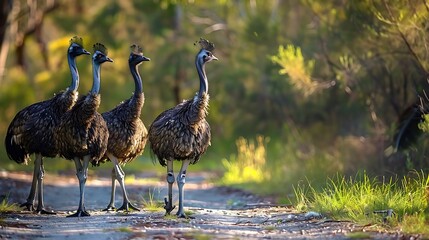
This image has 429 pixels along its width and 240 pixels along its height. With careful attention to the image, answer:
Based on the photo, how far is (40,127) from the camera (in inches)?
561

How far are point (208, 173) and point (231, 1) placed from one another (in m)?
8.02

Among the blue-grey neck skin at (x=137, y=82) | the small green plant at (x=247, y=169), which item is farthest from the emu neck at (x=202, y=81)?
the small green plant at (x=247, y=169)

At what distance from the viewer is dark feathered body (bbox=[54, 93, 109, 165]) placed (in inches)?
538

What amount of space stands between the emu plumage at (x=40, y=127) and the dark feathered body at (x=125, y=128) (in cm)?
74

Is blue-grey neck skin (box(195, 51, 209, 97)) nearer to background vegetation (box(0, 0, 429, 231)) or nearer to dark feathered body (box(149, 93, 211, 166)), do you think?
dark feathered body (box(149, 93, 211, 166))

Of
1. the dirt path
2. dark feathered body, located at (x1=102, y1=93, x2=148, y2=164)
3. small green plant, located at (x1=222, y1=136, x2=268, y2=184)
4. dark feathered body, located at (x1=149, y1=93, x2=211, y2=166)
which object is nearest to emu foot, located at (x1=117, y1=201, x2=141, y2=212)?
the dirt path

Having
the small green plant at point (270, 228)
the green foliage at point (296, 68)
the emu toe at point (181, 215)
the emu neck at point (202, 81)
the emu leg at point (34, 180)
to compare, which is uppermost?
the green foliage at point (296, 68)

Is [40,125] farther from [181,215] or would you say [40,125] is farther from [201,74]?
[181,215]

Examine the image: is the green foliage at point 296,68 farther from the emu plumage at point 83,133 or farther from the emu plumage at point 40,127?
the emu plumage at point 83,133

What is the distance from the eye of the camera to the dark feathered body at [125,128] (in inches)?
567

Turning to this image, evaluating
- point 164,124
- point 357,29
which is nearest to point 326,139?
point 357,29

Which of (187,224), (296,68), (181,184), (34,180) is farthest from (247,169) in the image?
(187,224)

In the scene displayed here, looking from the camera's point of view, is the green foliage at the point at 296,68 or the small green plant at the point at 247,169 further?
the small green plant at the point at 247,169

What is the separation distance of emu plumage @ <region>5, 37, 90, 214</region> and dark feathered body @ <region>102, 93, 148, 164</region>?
0.74 metres
